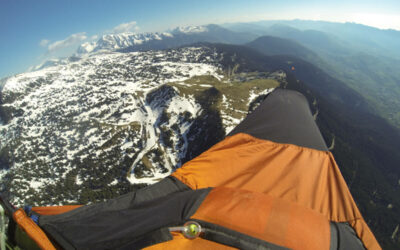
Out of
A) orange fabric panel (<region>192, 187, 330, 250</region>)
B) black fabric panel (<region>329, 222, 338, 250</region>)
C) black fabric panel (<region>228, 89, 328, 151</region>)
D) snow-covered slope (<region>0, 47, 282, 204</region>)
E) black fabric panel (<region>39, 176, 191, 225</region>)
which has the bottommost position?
snow-covered slope (<region>0, 47, 282, 204</region>)

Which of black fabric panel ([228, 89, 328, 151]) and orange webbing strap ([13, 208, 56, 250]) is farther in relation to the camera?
black fabric panel ([228, 89, 328, 151])

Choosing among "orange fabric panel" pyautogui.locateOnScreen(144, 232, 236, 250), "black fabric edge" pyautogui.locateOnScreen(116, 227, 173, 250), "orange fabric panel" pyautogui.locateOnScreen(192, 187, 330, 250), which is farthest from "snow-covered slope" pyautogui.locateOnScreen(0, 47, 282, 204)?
"black fabric edge" pyautogui.locateOnScreen(116, 227, 173, 250)

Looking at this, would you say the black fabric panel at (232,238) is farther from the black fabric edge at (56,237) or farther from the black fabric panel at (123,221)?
the black fabric edge at (56,237)

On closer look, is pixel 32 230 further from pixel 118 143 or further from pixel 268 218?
pixel 118 143

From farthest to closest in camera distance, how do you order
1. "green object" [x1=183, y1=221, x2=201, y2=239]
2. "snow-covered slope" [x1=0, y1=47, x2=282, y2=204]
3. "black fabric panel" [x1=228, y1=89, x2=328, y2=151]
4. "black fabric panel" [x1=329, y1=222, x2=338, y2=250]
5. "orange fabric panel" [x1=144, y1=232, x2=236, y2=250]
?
"snow-covered slope" [x1=0, y1=47, x2=282, y2=204], "black fabric panel" [x1=228, y1=89, x2=328, y2=151], "black fabric panel" [x1=329, y1=222, x2=338, y2=250], "green object" [x1=183, y1=221, x2=201, y2=239], "orange fabric panel" [x1=144, y1=232, x2=236, y2=250]

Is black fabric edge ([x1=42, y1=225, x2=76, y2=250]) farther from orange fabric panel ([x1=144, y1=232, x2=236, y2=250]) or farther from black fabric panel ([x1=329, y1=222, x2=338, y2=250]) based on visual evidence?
black fabric panel ([x1=329, y1=222, x2=338, y2=250])

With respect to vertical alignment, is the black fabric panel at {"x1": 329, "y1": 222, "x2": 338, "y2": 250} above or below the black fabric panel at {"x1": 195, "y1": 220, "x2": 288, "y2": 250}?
below

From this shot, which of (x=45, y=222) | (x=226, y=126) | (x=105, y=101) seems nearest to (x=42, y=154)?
(x=105, y=101)
